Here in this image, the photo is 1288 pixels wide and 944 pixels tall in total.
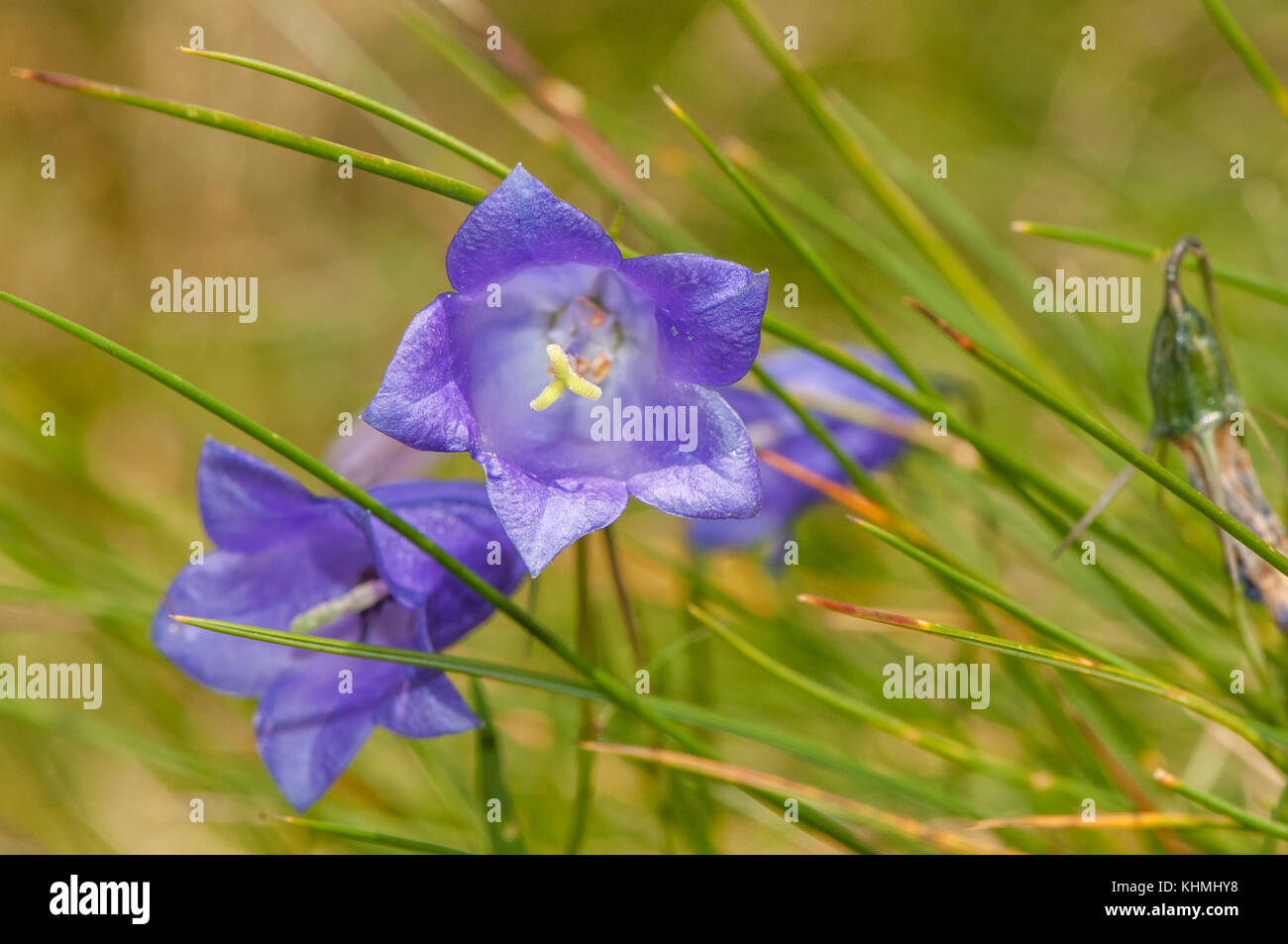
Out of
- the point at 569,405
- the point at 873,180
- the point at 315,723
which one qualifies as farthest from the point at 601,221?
the point at 315,723

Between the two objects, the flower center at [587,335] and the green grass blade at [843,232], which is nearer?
the flower center at [587,335]

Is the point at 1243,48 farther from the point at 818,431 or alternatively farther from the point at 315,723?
the point at 315,723

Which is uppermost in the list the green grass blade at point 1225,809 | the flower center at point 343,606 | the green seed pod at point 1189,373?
the green seed pod at point 1189,373

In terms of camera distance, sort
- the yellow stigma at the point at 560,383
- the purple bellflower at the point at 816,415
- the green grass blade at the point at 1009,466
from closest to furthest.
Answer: the yellow stigma at the point at 560,383 < the green grass blade at the point at 1009,466 < the purple bellflower at the point at 816,415

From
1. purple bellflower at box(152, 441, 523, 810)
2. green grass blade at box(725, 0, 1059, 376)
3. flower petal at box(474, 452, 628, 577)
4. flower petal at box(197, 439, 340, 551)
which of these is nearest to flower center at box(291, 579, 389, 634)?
purple bellflower at box(152, 441, 523, 810)

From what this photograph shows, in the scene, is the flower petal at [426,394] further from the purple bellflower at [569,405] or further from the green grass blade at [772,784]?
the green grass blade at [772,784]

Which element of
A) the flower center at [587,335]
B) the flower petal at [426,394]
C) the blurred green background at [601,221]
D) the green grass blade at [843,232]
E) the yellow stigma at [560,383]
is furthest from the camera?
the blurred green background at [601,221]

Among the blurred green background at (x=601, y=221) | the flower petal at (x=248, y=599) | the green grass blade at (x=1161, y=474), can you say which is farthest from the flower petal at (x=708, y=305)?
the blurred green background at (x=601, y=221)

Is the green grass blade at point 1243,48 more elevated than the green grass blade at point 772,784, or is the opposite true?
the green grass blade at point 1243,48

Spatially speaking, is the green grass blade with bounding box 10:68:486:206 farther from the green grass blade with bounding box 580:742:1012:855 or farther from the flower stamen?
the green grass blade with bounding box 580:742:1012:855
